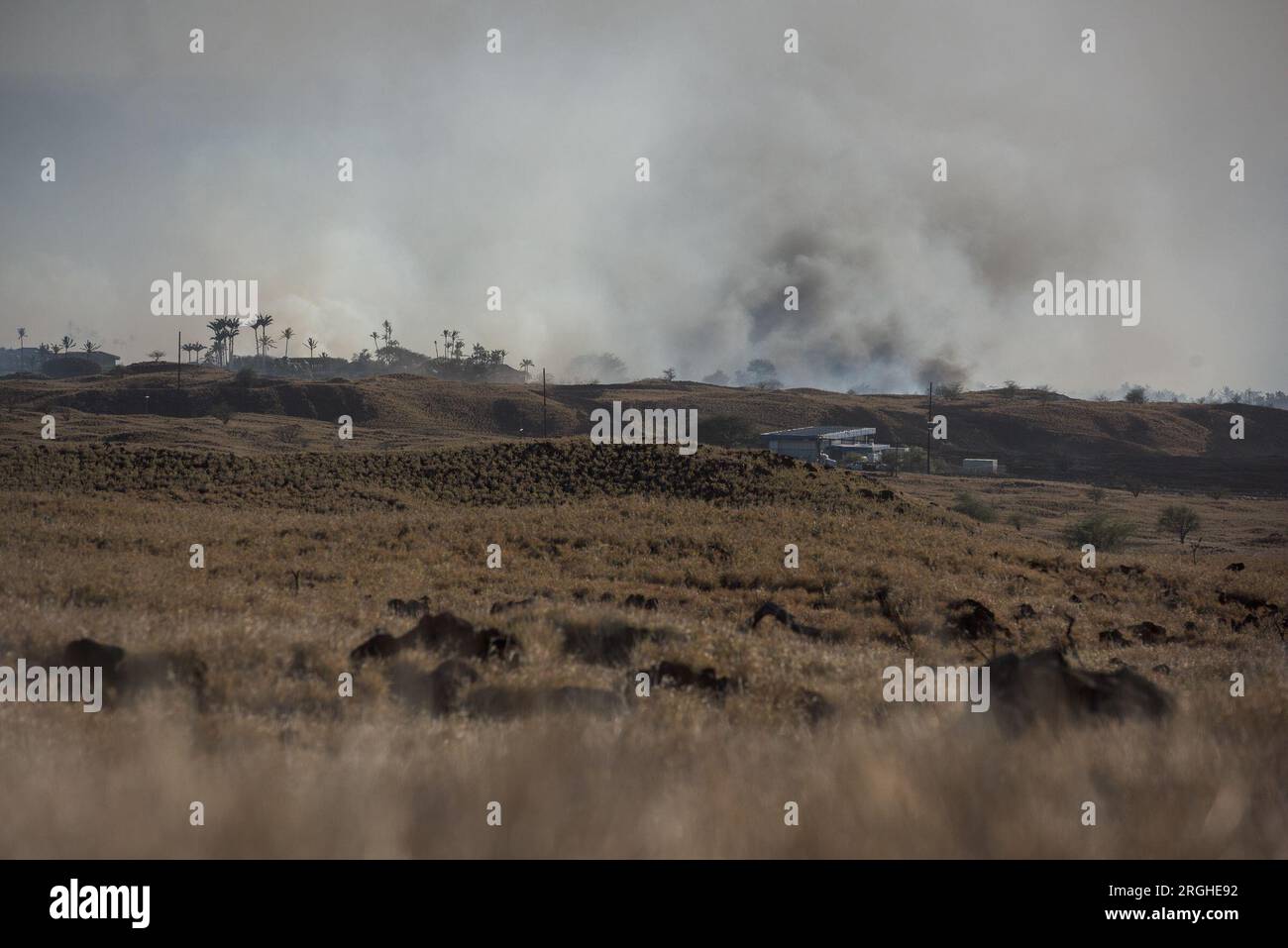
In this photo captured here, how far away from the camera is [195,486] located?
37.0 m

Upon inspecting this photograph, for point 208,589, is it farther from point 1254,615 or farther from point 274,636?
point 1254,615

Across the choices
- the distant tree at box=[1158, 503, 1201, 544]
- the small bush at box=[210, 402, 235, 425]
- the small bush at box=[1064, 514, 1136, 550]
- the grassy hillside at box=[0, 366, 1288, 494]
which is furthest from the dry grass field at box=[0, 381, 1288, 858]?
the small bush at box=[210, 402, 235, 425]

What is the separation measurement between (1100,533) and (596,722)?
47431mm

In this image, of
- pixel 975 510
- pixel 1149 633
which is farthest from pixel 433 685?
pixel 975 510

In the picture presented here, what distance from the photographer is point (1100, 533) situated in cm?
4669

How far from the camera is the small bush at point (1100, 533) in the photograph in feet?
150

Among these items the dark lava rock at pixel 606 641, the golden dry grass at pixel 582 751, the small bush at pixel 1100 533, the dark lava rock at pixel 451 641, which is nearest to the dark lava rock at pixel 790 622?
the golden dry grass at pixel 582 751

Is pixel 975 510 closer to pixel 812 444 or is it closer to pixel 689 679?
pixel 812 444

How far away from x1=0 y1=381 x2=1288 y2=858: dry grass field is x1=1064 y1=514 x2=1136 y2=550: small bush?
81.3 ft

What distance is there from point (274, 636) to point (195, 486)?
32461 millimetres

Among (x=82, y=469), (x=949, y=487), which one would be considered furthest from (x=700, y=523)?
(x=949, y=487)

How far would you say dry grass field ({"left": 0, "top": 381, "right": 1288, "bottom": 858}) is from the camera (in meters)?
4.35

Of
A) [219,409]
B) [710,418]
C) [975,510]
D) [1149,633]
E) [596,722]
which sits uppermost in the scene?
[219,409]

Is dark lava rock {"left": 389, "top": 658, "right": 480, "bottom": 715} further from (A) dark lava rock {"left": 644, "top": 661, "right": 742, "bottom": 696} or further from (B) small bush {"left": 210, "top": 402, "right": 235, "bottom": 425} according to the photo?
(B) small bush {"left": 210, "top": 402, "right": 235, "bottom": 425}
